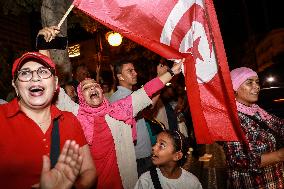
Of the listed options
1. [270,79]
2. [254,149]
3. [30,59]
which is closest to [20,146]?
[30,59]

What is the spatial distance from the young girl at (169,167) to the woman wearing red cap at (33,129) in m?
Result: 1.01

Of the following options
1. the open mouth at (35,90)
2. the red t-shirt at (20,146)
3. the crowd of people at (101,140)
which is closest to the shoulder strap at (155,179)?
the crowd of people at (101,140)

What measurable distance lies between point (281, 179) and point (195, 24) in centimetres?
207

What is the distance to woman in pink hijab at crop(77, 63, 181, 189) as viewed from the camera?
4031 millimetres

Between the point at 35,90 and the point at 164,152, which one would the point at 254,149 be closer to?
the point at 164,152

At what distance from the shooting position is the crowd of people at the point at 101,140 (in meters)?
2.57

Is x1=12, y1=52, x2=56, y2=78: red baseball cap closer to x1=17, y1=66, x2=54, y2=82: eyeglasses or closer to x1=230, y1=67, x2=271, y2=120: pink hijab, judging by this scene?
x1=17, y1=66, x2=54, y2=82: eyeglasses

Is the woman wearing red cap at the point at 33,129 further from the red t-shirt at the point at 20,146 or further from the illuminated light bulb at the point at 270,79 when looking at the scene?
the illuminated light bulb at the point at 270,79

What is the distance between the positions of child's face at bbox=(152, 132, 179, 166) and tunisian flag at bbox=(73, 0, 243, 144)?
37 cm

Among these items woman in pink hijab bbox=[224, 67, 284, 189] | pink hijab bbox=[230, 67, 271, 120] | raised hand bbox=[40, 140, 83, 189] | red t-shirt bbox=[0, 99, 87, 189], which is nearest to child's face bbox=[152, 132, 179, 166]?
woman in pink hijab bbox=[224, 67, 284, 189]

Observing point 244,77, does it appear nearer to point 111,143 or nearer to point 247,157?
point 247,157

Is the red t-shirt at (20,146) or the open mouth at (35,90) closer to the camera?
the red t-shirt at (20,146)

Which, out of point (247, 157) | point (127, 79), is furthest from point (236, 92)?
point (127, 79)

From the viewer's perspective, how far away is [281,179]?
12.4ft
